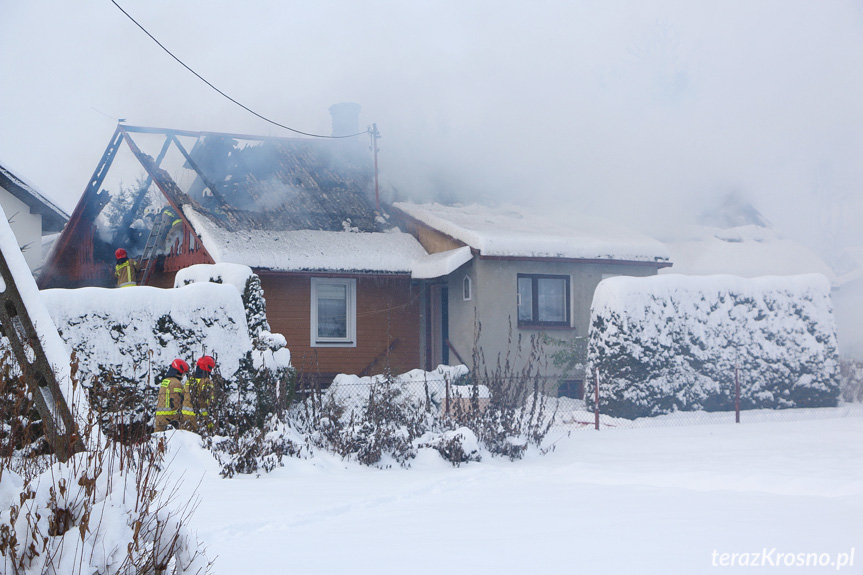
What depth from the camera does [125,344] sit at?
8906mm

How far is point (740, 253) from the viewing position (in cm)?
2191

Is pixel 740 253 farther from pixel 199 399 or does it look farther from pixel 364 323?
pixel 199 399

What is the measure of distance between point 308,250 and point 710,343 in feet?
24.5

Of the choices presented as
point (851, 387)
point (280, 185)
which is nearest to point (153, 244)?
point (280, 185)

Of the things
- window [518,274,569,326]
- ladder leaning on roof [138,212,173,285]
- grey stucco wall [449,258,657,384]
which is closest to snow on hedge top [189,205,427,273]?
grey stucco wall [449,258,657,384]

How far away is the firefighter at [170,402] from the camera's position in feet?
26.8

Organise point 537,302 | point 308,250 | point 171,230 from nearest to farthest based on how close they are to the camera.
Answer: point 308,250, point 537,302, point 171,230

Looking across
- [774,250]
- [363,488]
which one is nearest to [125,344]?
[363,488]

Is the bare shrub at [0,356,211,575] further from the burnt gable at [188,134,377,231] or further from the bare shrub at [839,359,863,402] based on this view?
the bare shrub at [839,359,863,402]

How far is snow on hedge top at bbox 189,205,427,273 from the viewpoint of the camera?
14.4m

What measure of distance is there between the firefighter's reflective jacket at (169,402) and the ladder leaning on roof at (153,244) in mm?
8993

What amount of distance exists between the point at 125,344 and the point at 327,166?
446 inches

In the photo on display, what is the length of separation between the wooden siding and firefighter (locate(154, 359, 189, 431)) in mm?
6967

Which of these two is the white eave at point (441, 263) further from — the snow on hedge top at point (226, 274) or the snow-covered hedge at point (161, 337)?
the snow-covered hedge at point (161, 337)
